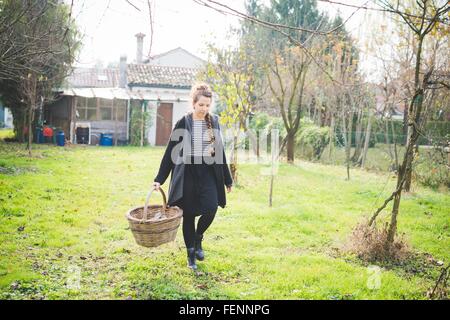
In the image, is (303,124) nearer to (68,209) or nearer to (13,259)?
(68,209)

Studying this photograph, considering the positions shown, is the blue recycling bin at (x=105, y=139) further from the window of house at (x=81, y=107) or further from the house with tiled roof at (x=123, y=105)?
the window of house at (x=81, y=107)

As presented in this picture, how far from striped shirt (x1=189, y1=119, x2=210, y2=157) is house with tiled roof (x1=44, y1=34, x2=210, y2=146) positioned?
656 inches

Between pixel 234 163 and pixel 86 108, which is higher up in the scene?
pixel 86 108

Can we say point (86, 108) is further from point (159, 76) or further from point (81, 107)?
point (159, 76)

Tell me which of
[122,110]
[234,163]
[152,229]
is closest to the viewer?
[152,229]

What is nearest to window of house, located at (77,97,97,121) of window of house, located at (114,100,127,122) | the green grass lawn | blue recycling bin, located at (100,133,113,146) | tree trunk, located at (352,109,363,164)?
window of house, located at (114,100,127,122)

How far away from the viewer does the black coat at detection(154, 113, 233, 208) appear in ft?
13.5

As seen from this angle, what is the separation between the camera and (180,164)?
415 cm

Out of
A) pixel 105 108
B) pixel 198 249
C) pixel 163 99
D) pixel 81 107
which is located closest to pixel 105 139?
pixel 105 108

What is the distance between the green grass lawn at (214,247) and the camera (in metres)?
3.88

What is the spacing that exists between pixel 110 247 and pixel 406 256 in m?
3.94

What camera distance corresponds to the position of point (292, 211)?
23.6 ft

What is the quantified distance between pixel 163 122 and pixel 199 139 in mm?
18166
